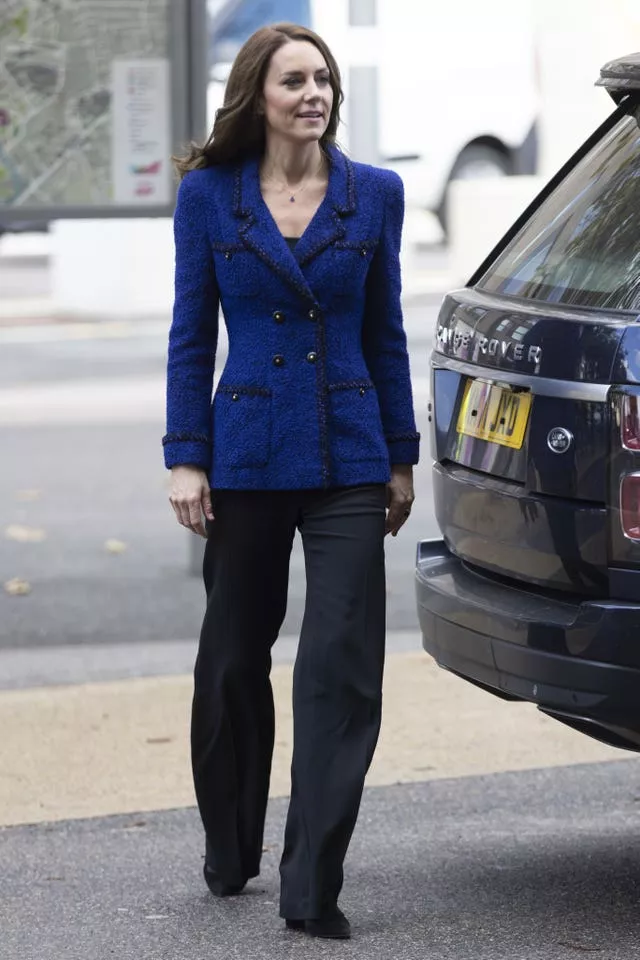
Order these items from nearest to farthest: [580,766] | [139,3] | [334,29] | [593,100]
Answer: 1. [580,766]
2. [139,3]
3. [334,29]
4. [593,100]

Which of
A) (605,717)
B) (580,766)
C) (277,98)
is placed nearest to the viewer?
(605,717)

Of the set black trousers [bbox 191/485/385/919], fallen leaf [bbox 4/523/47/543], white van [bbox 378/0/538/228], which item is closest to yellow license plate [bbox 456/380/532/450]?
black trousers [bbox 191/485/385/919]

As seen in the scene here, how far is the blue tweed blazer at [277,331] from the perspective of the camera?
13.3 ft

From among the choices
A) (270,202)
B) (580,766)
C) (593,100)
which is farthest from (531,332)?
(593,100)

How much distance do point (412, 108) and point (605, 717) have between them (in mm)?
15124

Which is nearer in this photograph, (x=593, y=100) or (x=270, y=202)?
(x=270, y=202)

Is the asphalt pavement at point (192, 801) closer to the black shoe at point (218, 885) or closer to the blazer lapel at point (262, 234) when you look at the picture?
the black shoe at point (218, 885)

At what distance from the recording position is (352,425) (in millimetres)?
4086

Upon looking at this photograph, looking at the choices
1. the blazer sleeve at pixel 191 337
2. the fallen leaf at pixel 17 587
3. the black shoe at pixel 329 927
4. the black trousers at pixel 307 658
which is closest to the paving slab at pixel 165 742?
the black trousers at pixel 307 658

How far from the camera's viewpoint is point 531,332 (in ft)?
12.9

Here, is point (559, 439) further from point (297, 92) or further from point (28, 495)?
point (28, 495)

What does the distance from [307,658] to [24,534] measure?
4.89 m

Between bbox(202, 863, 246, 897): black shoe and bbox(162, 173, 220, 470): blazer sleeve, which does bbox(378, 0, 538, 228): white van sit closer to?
bbox(162, 173, 220, 470): blazer sleeve

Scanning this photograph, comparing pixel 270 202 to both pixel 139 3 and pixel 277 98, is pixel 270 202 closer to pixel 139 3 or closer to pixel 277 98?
pixel 277 98
